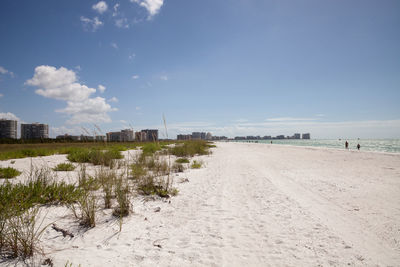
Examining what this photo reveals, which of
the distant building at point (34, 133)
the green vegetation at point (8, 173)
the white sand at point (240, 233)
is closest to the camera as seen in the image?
the white sand at point (240, 233)

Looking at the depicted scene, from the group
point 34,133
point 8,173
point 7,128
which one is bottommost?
point 8,173

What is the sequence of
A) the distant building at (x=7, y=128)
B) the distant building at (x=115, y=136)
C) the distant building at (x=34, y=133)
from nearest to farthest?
the distant building at (x=115, y=136), the distant building at (x=34, y=133), the distant building at (x=7, y=128)

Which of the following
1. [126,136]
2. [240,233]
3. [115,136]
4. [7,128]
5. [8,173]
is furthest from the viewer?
[7,128]

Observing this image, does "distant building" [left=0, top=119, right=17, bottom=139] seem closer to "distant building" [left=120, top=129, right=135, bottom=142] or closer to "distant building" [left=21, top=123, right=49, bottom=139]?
"distant building" [left=21, top=123, right=49, bottom=139]

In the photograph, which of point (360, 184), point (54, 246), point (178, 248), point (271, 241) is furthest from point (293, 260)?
point (360, 184)

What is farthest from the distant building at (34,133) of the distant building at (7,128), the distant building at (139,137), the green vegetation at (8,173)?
the distant building at (7,128)

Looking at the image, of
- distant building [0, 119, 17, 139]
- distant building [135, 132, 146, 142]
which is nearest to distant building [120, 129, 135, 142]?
distant building [135, 132, 146, 142]

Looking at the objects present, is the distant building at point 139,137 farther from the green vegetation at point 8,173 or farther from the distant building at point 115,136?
the green vegetation at point 8,173

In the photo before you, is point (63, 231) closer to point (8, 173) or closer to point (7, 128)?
point (8, 173)

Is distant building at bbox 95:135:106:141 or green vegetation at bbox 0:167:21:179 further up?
distant building at bbox 95:135:106:141

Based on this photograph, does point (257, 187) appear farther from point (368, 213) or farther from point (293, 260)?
point (293, 260)

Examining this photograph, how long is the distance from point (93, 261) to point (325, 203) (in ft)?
15.6

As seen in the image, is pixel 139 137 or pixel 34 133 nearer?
pixel 139 137

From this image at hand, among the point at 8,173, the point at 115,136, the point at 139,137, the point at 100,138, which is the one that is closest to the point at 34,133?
the point at 8,173
